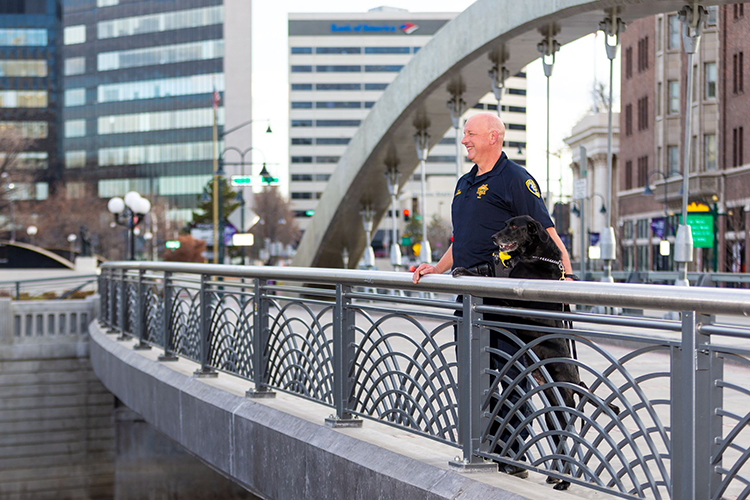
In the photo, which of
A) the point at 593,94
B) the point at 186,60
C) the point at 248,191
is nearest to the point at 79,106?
the point at 186,60

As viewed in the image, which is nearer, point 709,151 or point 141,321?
point 141,321

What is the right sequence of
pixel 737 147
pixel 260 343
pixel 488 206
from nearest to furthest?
pixel 488 206
pixel 260 343
pixel 737 147

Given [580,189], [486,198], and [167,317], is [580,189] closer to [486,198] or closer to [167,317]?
[167,317]

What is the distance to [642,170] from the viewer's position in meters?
57.9

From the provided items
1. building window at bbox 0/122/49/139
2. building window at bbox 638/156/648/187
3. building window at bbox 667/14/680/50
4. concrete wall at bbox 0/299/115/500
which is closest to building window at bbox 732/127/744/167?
building window at bbox 667/14/680/50

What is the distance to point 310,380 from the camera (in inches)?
248

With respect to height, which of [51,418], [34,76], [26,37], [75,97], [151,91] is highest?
[26,37]

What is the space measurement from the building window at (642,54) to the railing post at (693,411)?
55.9 m

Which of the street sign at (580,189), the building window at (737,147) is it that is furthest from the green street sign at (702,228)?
the building window at (737,147)

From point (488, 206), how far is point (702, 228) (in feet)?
67.5

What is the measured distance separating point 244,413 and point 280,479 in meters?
0.80

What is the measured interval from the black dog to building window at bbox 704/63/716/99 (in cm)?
4321

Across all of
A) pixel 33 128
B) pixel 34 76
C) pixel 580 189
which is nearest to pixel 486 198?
pixel 580 189

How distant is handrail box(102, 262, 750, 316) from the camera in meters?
2.94
